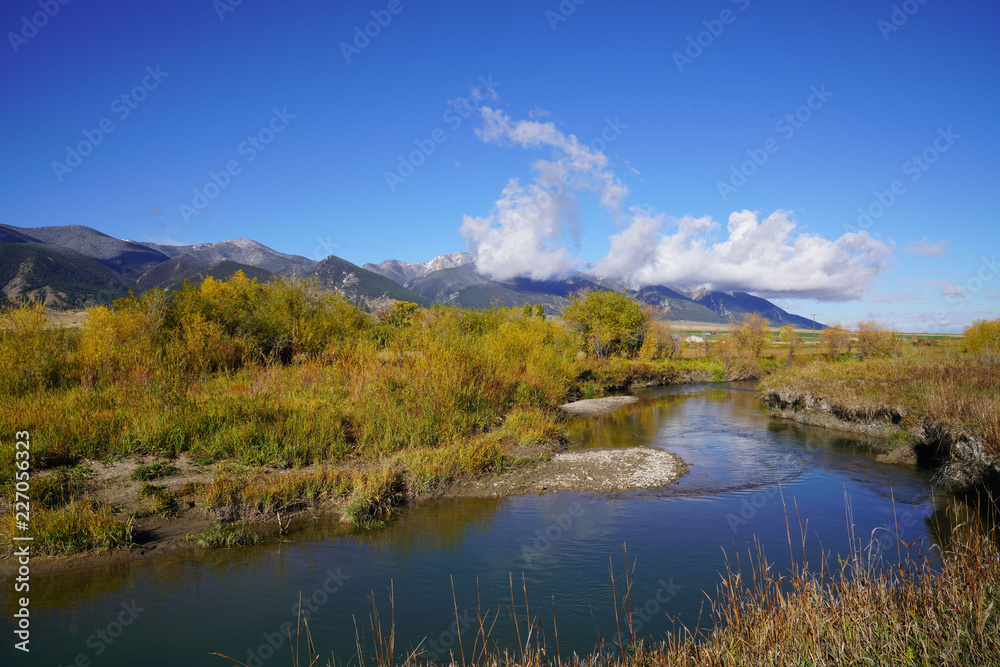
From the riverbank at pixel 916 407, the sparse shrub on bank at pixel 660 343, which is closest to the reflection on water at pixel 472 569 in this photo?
the riverbank at pixel 916 407

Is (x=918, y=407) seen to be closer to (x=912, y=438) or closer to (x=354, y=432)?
(x=912, y=438)

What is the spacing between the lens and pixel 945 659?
12.1ft

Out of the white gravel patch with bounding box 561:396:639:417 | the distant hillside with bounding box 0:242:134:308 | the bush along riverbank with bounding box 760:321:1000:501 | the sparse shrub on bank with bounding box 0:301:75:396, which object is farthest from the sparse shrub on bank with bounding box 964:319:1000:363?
the distant hillside with bounding box 0:242:134:308

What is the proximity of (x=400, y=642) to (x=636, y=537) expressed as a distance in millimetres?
6049

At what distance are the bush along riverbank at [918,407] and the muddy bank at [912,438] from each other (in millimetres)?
27

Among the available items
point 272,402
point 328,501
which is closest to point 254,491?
point 328,501

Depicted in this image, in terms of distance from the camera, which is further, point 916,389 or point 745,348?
point 745,348

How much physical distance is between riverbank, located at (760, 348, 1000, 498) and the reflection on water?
1.52 m

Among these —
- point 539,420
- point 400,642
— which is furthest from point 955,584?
point 539,420

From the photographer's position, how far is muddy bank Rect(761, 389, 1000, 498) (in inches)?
529

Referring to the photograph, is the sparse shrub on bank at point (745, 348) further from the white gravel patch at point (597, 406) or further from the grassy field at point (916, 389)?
the white gravel patch at point (597, 406)

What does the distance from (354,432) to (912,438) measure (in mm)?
20858

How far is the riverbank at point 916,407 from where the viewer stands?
13695 millimetres

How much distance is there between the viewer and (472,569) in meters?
9.58
